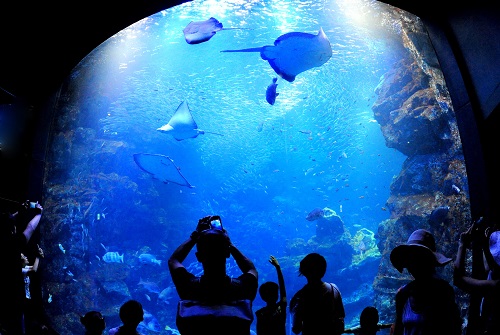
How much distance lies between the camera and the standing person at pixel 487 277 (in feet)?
5.78

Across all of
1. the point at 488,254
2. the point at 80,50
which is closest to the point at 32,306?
the point at 80,50

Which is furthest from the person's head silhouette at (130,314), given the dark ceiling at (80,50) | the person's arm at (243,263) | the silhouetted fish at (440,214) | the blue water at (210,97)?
the silhouetted fish at (440,214)

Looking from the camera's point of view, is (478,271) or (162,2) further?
(162,2)

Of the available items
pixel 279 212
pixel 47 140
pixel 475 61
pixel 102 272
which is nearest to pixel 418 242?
pixel 475 61

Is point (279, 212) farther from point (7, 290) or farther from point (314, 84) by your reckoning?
point (7, 290)

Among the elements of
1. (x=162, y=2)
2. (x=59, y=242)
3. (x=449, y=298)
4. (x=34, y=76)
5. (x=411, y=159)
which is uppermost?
(x=162, y=2)

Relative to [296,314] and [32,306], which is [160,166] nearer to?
[32,306]

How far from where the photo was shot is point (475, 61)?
2434 mm

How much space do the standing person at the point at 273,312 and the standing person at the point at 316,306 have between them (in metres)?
0.12

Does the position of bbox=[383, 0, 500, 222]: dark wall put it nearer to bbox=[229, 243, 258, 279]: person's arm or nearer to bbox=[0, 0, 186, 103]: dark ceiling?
bbox=[229, 243, 258, 279]: person's arm

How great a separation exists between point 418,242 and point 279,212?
38.6 meters

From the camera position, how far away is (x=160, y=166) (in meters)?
12.3

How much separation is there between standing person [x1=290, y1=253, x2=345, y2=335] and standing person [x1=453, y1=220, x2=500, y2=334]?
0.90 m

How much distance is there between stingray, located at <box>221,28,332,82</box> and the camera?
18.3ft
